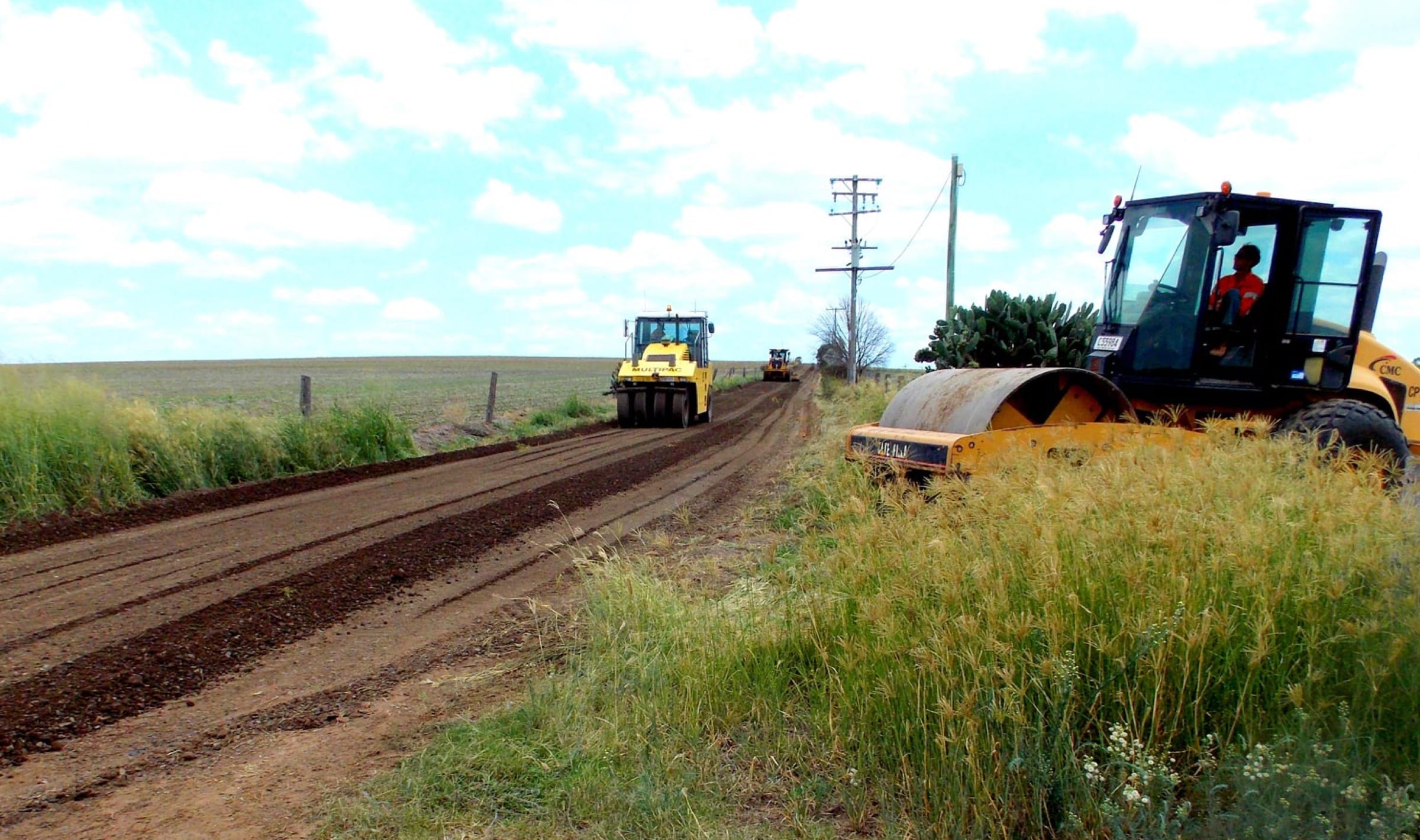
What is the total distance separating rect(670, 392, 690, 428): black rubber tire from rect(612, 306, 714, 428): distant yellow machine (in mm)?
14

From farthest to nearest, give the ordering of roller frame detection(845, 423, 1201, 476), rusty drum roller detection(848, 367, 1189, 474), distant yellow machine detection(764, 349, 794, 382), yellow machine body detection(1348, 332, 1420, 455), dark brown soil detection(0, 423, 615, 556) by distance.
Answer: distant yellow machine detection(764, 349, 794, 382) < dark brown soil detection(0, 423, 615, 556) < yellow machine body detection(1348, 332, 1420, 455) < rusty drum roller detection(848, 367, 1189, 474) < roller frame detection(845, 423, 1201, 476)

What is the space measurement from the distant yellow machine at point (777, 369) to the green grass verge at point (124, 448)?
4727 centimetres

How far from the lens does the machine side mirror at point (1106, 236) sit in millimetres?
8211

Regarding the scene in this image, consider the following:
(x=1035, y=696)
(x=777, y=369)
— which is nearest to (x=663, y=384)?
(x=1035, y=696)

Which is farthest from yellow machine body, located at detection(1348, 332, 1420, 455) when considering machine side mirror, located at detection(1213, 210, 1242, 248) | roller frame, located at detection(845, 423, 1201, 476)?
roller frame, located at detection(845, 423, 1201, 476)

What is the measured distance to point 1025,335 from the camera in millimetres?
12539

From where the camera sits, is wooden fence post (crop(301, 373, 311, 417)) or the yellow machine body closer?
the yellow machine body

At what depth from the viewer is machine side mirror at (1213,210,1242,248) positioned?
6.87m

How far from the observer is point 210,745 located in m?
4.22

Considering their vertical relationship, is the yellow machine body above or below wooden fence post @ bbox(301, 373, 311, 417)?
above

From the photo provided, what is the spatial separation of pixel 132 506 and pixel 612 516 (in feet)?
17.1

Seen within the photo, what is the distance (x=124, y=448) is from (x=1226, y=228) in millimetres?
11176

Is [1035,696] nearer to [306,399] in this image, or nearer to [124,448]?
[124,448]

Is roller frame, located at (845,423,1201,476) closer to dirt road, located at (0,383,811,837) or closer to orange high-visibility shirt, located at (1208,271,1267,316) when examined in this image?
dirt road, located at (0,383,811,837)
